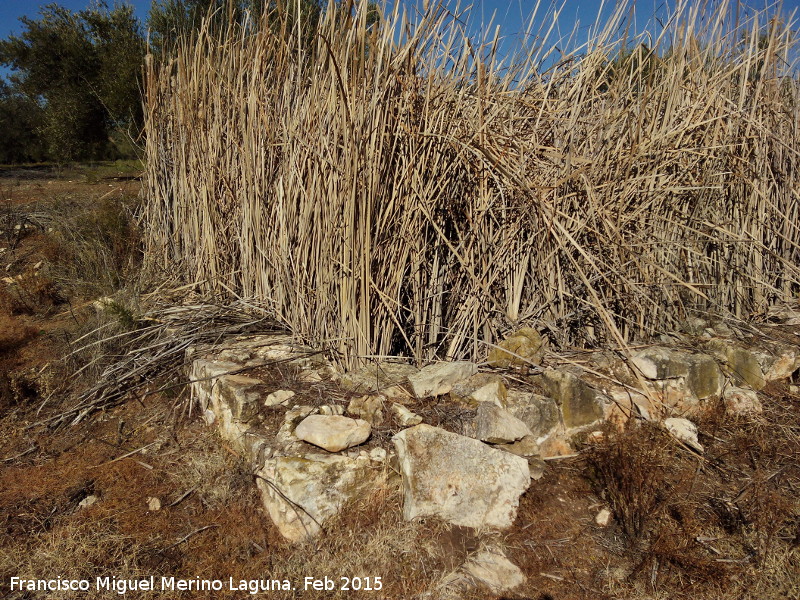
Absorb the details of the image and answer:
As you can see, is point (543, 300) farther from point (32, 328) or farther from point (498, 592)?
point (32, 328)

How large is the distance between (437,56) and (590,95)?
40.8 inches

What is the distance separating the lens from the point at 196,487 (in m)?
2.21

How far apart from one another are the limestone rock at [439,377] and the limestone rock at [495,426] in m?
0.19

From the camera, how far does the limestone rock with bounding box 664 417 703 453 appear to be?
2348mm

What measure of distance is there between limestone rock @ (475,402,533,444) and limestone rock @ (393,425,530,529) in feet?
0.26

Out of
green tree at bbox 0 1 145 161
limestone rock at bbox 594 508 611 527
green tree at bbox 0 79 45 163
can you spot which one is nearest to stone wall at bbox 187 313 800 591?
limestone rock at bbox 594 508 611 527

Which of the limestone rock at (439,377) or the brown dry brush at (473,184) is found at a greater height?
the brown dry brush at (473,184)

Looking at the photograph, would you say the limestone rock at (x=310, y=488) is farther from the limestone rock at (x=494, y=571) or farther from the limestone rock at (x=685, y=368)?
the limestone rock at (x=685, y=368)

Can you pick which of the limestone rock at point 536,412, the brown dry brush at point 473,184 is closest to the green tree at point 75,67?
the brown dry brush at point 473,184

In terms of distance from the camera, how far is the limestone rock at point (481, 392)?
2.28 m

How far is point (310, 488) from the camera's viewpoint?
1.94 metres

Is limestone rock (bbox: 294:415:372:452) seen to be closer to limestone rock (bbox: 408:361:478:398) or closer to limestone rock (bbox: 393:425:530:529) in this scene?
limestone rock (bbox: 393:425:530:529)

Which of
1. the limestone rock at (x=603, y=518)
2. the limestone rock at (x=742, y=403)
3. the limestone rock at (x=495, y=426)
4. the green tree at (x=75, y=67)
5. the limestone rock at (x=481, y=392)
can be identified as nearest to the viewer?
the limestone rock at (x=603, y=518)

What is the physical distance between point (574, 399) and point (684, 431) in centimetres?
49
